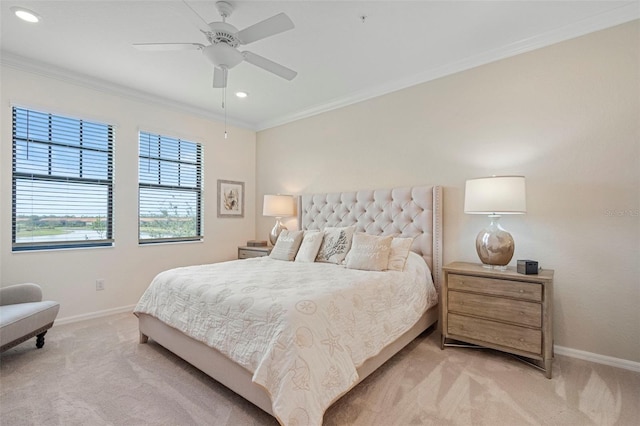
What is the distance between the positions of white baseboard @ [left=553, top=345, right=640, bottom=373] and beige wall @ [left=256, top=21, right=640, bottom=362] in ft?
0.11

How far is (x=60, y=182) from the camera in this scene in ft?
11.1

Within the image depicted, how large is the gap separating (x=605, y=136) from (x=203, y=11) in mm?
3298

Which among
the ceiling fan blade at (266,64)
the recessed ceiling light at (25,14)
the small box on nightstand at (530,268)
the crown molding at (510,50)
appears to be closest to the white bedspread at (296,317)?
the small box on nightstand at (530,268)

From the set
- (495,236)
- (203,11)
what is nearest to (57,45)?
(203,11)

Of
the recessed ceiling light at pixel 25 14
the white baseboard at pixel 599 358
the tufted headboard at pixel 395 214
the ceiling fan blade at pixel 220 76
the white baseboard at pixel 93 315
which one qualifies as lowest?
the white baseboard at pixel 93 315

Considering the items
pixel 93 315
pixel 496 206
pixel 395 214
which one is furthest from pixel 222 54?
pixel 93 315

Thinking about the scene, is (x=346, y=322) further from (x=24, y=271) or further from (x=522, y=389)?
(x=24, y=271)

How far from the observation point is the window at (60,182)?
3154mm

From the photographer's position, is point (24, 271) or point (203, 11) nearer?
point (203, 11)

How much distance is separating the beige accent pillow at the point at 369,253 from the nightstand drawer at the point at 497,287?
61 cm

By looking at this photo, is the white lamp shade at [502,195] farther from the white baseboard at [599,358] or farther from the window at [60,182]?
the window at [60,182]

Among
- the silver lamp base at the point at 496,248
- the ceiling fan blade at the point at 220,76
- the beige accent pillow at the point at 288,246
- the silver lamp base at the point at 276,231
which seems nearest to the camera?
the ceiling fan blade at the point at 220,76

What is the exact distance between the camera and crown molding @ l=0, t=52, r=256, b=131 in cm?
305

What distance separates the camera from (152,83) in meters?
3.63
